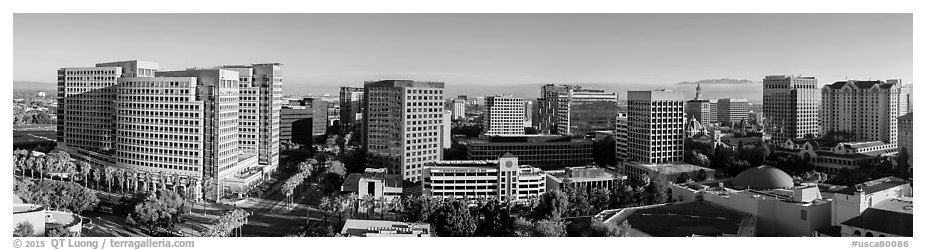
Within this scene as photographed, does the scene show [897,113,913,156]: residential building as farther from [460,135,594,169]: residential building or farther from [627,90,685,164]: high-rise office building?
[460,135,594,169]: residential building

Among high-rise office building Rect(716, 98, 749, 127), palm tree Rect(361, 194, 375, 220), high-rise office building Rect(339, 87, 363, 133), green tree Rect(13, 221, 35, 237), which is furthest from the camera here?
high-rise office building Rect(716, 98, 749, 127)

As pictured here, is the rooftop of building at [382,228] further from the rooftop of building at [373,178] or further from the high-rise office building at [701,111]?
the high-rise office building at [701,111]

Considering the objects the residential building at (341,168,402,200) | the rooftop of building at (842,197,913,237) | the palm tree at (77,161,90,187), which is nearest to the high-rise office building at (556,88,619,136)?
the residential building at (341,168,402,200)

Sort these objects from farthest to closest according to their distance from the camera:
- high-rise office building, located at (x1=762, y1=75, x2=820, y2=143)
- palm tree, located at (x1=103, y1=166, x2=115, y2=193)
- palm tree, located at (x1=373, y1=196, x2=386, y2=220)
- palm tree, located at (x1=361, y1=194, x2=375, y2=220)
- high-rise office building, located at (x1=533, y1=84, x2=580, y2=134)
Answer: high-rise office building, located at (x1=533, y1=84, x2=580, y2=134) → high-rise office building, located at (x1=762, y1=75, x2=820, y2=143) → palm tree, located at (x1=103, y1=166, x2=115, y2=193) → palm tree, located at (x1=361, y1=194, x2=375, y2=220) → palm tree, located at (x1=373, y1=196, x2=386, y2=220)

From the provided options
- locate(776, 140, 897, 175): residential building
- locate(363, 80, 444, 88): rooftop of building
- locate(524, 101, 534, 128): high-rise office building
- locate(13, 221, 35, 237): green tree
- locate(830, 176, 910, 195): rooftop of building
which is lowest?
locate(13, 221, 35, 237): green tree
